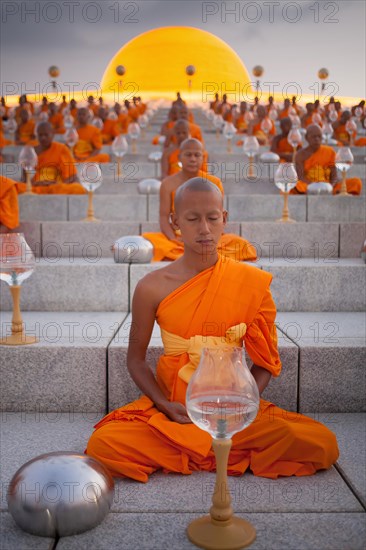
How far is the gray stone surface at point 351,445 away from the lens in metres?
2.20

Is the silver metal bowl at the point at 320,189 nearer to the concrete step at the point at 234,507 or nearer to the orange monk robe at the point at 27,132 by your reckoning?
the concrete step at the point at 234,507

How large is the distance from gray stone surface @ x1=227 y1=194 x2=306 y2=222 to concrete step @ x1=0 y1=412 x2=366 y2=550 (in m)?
2.80

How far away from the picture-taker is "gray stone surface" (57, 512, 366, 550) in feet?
5.99

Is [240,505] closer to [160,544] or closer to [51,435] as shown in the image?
[160,544]

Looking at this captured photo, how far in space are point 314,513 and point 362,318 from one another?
1575mm

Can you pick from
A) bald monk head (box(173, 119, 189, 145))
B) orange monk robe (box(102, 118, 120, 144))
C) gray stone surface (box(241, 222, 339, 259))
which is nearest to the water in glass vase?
gray stone surface (box(241, 222, 339, 259))

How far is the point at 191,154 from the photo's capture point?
445cm

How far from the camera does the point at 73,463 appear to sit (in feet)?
6.26

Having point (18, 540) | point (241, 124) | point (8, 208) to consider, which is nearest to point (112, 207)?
point (8, 208)

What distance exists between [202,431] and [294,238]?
92.3 inches

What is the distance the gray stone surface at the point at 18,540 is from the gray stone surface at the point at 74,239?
2618 mm

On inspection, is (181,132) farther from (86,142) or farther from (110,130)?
(110,130)

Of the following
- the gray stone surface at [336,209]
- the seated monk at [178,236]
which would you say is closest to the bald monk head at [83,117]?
the gray stone surface at [336,209]

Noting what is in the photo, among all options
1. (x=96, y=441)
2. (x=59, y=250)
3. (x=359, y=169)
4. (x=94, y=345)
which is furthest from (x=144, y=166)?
(x=96, y=441)
